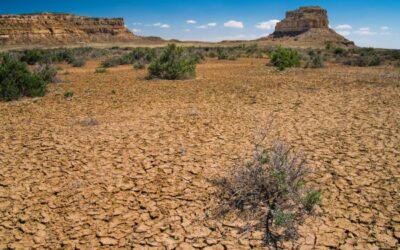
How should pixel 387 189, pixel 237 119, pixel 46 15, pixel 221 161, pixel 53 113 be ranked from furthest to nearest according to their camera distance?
pixel 46 15 → pixel 53 113 → pixel 237 119 → pixel 221 161 → pixel 387 189

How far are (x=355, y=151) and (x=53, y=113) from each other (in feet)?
22.6

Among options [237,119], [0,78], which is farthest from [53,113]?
[237,119]

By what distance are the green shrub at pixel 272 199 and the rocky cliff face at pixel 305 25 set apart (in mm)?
109248

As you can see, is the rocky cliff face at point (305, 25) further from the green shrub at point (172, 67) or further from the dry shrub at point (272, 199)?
the dry shrub at point (272, 199)

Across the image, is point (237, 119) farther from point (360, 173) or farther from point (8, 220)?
point (8, 220)

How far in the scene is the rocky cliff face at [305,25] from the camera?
4289 inches

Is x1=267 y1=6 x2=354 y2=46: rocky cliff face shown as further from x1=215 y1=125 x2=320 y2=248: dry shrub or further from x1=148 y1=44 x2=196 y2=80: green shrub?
x1=215 y1=125 x2=320 y2=248: dry shrub

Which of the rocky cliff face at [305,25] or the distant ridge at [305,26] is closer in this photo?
the distant ridge at [305,26]

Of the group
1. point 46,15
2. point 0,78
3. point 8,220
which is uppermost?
point 46,15

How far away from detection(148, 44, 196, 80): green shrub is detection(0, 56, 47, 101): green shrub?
16.8ft

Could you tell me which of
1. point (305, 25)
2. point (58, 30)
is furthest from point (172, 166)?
point (305, 25)

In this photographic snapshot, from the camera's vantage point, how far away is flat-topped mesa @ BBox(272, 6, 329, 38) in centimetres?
11912

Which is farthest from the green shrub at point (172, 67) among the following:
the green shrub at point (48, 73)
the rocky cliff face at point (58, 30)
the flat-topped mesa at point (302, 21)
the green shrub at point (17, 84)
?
the flat-topped mesa at point (302, 21)

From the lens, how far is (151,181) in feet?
14.3
